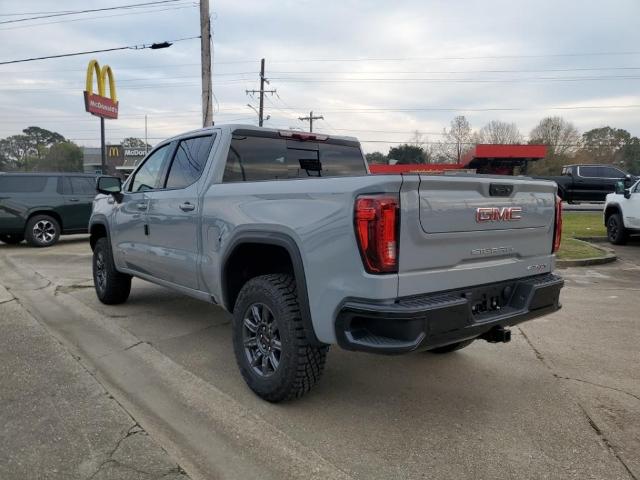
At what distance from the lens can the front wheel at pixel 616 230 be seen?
11859 millimetres

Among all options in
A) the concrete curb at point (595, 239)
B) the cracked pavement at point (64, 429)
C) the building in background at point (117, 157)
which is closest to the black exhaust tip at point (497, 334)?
the cracked pavement at point (64, 429)

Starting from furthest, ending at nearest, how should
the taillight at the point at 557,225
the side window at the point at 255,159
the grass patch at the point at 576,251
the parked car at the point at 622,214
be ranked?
the parked car at the point at 622,214
the grass patch at the point at 576,251
the side window at the point at 255,159
the taillight at the point at 557,225

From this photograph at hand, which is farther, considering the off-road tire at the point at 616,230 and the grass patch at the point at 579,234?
the off-road tire at the point at 616,230

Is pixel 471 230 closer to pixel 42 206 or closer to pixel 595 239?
pixel 595 239

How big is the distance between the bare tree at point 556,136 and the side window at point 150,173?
6465 centimetres

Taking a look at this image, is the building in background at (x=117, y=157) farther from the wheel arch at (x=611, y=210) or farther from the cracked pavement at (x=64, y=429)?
the cracked pavement at (x=64, y=429)

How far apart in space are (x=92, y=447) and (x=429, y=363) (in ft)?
8.53

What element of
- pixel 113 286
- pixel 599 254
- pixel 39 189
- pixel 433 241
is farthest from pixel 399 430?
pixel 39 189

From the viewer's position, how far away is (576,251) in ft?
33.1

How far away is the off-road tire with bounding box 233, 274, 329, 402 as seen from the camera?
10.4 feet

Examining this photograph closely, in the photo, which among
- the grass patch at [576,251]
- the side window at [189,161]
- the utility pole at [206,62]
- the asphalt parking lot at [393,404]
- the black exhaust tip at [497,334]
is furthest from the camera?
the utility pole at [206,62]

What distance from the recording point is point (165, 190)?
4.79 m

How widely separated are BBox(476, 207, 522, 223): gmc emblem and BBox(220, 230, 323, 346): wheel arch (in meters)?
1.11

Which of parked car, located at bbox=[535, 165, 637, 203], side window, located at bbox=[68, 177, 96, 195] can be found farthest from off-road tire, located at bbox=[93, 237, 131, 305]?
parked car, located at bbox=[535, 165, 637, 203]
